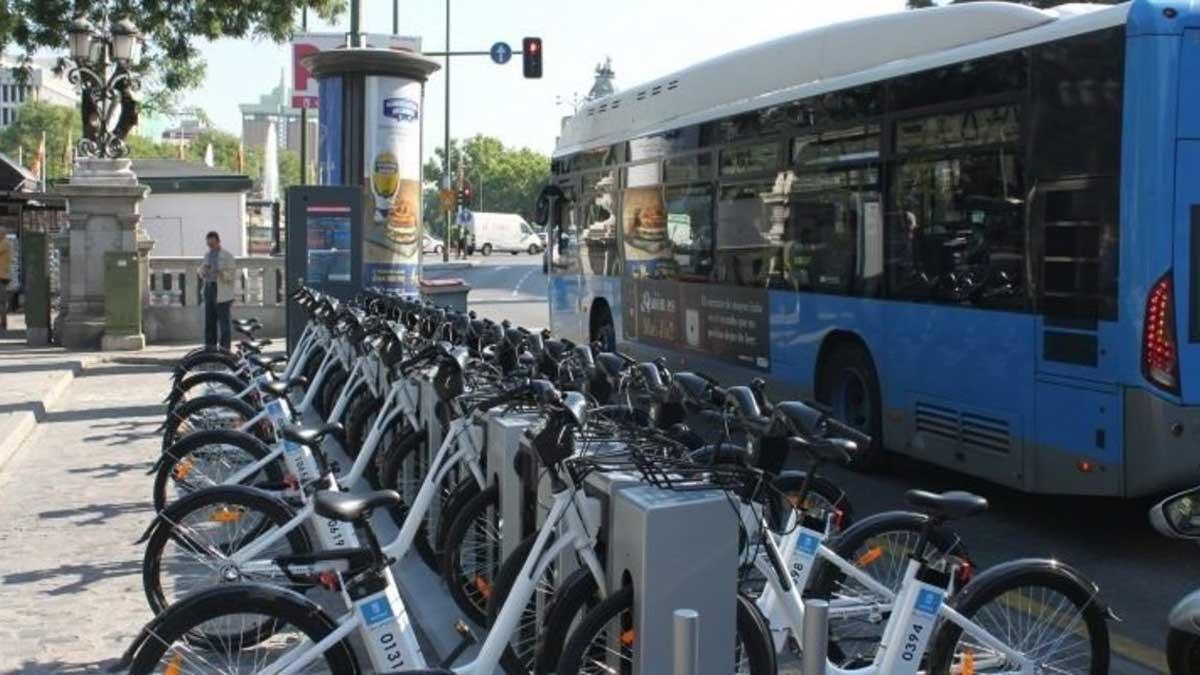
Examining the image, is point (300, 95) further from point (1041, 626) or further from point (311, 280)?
point (1041, 626)

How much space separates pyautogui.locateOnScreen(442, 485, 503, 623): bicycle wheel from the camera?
516 centimetres

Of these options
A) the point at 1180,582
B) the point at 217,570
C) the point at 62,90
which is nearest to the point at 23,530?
the point at 217,570

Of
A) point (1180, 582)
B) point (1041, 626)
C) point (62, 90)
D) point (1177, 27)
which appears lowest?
point (1180, 582)

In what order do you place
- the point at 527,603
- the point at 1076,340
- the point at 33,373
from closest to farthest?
the point at 527,603 < the point at 1076,340 < the point at 33,373

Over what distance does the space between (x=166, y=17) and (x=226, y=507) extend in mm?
16932

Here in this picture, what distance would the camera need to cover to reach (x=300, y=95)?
77.2 feet

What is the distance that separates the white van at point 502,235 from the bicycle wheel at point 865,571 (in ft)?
232

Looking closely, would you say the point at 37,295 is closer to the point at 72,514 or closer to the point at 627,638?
the point at 72,514

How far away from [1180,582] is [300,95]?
19.7 m

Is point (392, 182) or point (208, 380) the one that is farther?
point (392, 182)

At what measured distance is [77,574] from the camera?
21.1 ft

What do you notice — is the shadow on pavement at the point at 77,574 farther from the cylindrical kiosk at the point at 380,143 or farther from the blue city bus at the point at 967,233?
the cylindrical kiosk at the point at 380,143

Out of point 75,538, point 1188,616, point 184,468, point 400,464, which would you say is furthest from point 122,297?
point 1188,616

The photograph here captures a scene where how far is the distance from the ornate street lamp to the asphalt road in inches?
521
